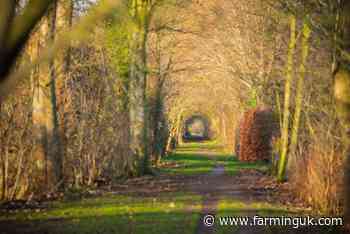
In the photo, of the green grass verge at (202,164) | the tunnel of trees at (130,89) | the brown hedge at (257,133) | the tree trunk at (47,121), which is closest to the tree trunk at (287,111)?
the tunnel of trees at (130,89)

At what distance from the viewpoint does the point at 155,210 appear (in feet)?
48.1

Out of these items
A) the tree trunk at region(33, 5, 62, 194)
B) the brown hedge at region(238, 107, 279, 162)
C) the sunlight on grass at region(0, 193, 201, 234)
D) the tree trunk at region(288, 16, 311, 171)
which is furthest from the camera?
the brown hedge at region(238, 107, 279, 162)

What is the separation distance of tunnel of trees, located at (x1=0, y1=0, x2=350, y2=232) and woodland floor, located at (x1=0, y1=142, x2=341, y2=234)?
1.10 m

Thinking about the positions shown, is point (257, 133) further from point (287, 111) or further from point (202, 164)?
point (287, 111)

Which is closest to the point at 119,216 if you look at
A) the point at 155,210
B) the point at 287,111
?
the point at 155,210

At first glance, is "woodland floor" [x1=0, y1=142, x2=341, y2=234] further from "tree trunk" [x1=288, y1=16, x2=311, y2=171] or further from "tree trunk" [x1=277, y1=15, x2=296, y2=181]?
"tree trunk" [x1=277, y1=15, x2=296, y2=181]

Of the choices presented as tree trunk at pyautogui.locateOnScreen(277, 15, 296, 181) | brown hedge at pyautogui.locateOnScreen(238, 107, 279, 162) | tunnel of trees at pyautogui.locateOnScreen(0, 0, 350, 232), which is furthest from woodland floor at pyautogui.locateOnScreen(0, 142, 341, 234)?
brown hedge at pyautogui.locateOnScreen(238, 107, 279, 162)

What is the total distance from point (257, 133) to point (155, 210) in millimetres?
26084

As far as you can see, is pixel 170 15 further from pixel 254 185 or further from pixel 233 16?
pixel 233 16

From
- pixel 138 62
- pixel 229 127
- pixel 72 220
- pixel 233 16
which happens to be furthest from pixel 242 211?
pixel 229 127

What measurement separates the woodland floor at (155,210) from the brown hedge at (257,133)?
1580 centimetres

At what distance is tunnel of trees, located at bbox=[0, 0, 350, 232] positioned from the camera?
1083 centimetres

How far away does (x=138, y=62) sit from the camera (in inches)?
1035

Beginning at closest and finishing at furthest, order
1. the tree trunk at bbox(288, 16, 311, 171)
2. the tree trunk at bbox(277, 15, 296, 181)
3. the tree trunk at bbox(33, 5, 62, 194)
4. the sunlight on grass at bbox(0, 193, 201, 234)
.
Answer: the sunlight on grass at bbox(0, 193, 201, 234) → the tree trunk at bbox(33, 5, 62, 194) → the tree trunk at bbox(288, 16, 311, 171) → the tree trunk at bbox(277, 15, 296, 181)
